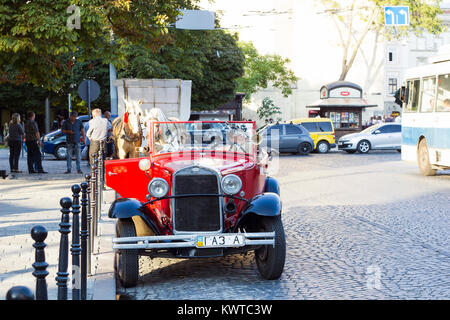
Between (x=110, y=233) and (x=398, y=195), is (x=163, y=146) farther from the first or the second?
(x=398, y=195)

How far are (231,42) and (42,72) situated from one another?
28.3 m

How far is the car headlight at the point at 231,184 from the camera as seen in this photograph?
24.0 feet

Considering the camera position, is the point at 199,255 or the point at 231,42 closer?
the point at 199,255

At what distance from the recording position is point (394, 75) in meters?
73.1

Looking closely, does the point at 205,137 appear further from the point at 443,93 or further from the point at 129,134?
the point at 443,93

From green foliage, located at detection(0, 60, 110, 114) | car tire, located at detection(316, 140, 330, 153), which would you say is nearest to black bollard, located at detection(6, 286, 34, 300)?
car tire, located at detection(316, 140, 330, 153)

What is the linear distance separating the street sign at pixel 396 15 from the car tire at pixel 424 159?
12121 mm

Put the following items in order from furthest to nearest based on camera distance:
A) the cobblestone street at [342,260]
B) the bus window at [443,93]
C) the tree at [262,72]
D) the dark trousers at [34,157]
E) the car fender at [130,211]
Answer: the tree at [262,72]
the dark trousers at [34,157]
the bus window at [443,93]
the car fender at [130,211]
the cobblestone street at [342,260]

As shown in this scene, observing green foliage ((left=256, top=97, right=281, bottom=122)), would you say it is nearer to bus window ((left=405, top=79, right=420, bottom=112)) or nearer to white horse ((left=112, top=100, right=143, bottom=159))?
bus window ((left=405, top=79, right=420, bottom=112))

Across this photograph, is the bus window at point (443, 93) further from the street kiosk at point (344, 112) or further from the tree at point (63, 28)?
the street kiosk at point (344, 112)

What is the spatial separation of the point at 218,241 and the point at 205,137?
203 cm

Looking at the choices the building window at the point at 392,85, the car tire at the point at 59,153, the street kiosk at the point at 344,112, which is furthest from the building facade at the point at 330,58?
the car tire at the point at 59,153

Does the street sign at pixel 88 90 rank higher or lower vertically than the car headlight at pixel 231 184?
higher
